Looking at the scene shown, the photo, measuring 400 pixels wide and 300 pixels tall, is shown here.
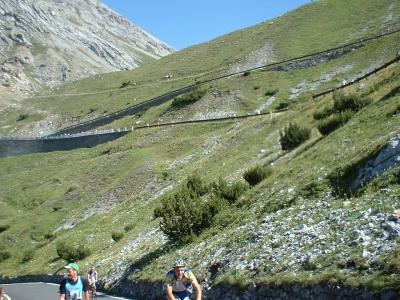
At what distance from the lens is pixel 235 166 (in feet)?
93.7

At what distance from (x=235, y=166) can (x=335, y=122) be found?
776 cm

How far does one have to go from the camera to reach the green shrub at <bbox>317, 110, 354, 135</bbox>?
2236cm

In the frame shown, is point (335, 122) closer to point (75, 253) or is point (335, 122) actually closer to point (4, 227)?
point (75, 253)

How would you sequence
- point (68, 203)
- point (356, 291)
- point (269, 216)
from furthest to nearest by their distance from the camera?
point (68, 203)
point (269, 216)
point (356, 291)

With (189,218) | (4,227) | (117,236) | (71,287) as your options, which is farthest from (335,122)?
(4,227)

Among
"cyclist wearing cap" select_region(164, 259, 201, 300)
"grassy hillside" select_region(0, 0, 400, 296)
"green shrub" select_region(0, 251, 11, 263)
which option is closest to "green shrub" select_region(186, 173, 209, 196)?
"grassy hillside" select_region(0, 0, 400, 296)

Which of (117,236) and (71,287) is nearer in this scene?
(71,287)

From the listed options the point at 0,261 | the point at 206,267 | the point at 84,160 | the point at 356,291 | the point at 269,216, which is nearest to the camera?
the point at 356,291

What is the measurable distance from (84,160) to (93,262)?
38861 mm

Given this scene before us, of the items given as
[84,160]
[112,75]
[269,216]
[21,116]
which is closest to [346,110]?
[269,216]

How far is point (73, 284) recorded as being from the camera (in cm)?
901

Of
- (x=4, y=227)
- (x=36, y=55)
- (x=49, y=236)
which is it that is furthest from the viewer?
(x=36, y=55)

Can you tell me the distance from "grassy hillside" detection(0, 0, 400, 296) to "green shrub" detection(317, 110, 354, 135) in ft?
2.40

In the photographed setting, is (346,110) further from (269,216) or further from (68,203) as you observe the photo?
(68,203)
